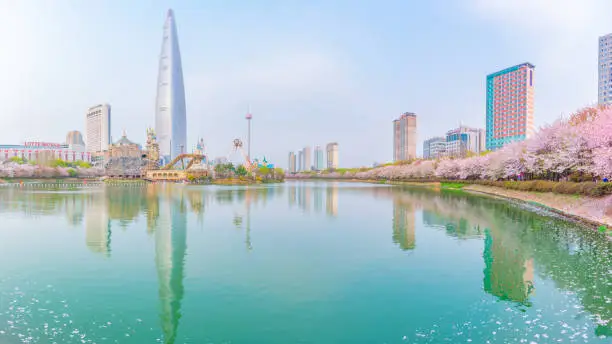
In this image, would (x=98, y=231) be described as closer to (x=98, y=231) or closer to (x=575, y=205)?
(x=98, y=231)

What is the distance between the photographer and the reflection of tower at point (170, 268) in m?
10.3

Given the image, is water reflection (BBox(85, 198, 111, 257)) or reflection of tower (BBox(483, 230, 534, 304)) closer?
reflection of tower (BBox(483, 230, 534, 304))

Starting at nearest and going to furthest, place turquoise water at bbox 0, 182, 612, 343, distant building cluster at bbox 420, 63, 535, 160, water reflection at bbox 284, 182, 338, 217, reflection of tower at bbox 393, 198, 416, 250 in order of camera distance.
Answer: turquoise water at bbox 0, 182, 612, 343, reflection of tower at bbox 393, 198, 416, 250, water reflection at bbox 284, 182, 338, 217, distant building cluster at bbox 420, 63, 535, 160

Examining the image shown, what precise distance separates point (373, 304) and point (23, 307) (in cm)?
1034

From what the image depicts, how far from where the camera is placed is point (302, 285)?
1324 cm

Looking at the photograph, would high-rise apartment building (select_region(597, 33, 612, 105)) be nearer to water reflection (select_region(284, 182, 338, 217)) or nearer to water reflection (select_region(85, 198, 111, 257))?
water reflection (select_region(284, 182, 338, 217))

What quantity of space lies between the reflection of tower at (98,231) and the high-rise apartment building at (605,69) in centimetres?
17377

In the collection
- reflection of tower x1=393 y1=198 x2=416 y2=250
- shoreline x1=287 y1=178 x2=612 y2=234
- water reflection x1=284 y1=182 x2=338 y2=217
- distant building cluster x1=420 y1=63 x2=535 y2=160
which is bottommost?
reflection of tower x1=393 y1=198 x2=416 y2=250

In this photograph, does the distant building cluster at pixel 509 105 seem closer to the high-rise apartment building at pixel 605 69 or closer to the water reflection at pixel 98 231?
the high-rise apartment building at pixel 605 69

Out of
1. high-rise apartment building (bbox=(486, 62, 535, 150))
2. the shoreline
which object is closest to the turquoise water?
the shoreline

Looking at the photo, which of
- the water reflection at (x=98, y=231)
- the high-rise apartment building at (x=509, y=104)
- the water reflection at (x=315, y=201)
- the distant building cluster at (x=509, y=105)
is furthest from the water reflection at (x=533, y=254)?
the high-rise apartment building at (x=509, y=104)

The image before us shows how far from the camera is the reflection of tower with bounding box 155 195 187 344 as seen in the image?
1027 cm

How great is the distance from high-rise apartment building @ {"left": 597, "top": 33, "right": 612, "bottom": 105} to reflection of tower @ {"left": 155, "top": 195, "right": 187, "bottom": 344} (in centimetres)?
17216

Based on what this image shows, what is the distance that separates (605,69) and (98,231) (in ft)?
606
